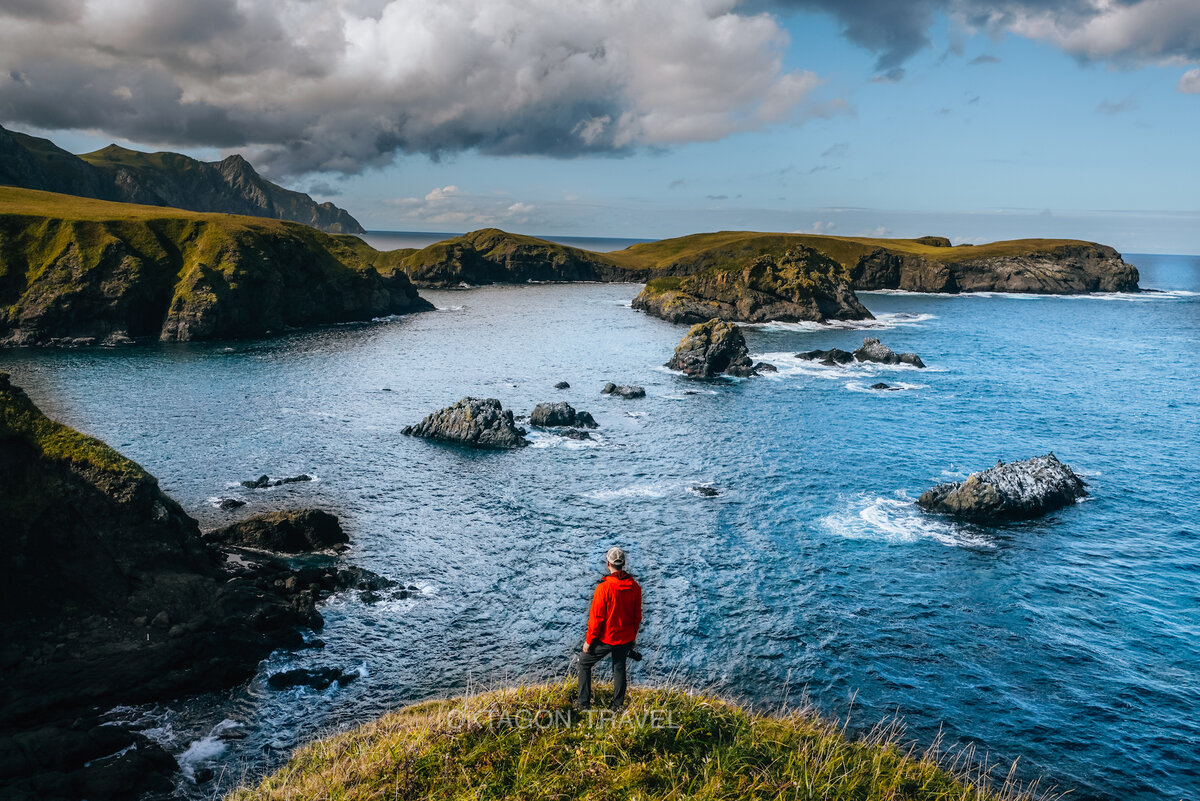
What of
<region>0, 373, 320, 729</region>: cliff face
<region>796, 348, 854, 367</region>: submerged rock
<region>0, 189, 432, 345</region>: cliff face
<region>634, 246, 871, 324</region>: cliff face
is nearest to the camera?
<region>0, 373, 320, 729</region>: cliff face

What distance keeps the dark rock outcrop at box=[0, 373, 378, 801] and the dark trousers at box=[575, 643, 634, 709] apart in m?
15.7

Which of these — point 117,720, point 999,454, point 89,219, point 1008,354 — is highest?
point 89,219

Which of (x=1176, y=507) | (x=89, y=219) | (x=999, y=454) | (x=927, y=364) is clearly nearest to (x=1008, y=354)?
(x=927, y=364)

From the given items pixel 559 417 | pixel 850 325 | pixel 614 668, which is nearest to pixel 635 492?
pixel 559 417

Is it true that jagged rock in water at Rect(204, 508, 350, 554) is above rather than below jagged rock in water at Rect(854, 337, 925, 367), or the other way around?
below

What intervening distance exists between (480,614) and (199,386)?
60.1 metres

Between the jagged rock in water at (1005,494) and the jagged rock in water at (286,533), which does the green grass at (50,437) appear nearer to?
the jagged rock in water at (286,533)

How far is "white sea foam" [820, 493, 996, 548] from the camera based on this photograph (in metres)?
40.5

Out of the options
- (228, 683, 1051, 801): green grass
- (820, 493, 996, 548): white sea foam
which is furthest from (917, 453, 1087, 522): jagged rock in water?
(228, 683, 1051, 801): green grass

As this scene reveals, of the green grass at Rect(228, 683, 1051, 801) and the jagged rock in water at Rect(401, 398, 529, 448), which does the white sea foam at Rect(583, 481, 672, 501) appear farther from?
the green grass at Rect(228, 683, 1051, 801)

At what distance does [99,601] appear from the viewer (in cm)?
2711

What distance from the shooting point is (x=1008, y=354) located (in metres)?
106

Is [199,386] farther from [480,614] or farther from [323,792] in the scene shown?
[323,792]

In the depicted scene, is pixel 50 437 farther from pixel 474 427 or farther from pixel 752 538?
pixel 752 538
